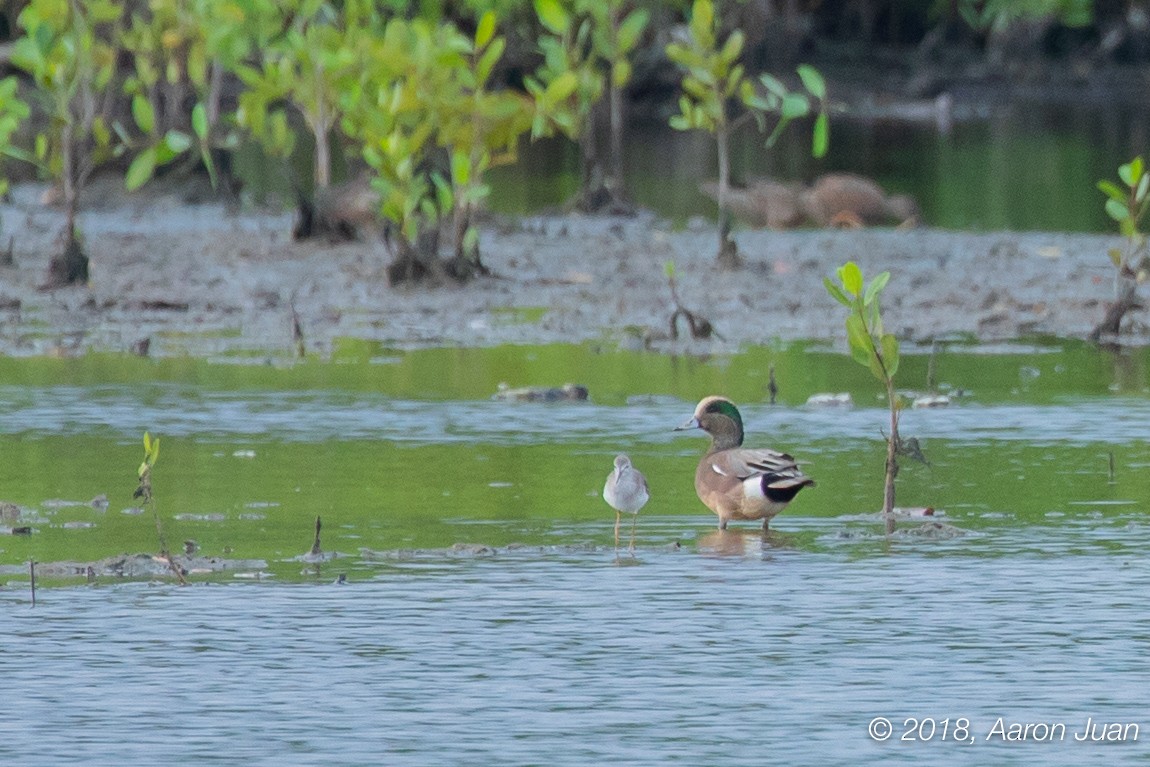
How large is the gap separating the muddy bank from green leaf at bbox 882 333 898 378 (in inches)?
178

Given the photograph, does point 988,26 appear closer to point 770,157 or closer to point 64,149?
point 770,157

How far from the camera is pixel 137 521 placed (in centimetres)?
935

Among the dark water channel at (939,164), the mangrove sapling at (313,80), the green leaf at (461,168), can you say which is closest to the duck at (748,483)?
the green leaf at (461,168)

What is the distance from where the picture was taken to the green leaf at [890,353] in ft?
32.0

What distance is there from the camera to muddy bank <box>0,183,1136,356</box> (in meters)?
15.4

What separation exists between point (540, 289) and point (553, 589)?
30.6 ft

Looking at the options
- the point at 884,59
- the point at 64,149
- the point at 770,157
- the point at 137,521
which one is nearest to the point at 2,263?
the point at 64,149

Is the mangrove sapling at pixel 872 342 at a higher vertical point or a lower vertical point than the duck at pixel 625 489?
higher

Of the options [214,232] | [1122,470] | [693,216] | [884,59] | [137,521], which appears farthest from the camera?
[884,59]

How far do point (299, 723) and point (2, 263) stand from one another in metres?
12.1

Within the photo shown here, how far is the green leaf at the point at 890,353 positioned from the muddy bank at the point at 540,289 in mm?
4525

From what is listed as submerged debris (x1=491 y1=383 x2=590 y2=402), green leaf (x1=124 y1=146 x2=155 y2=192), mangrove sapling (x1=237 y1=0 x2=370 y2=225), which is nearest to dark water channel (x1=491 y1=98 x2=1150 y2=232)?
mangrove sapling (x1=237 y1=0 x2=370 y2=225)

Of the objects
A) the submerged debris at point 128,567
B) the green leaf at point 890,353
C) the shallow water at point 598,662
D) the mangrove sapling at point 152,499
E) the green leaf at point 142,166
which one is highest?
the green leaf at point 142,166

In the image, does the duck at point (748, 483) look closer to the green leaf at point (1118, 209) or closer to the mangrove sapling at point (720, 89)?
the green leaf at point (1118, 209)
